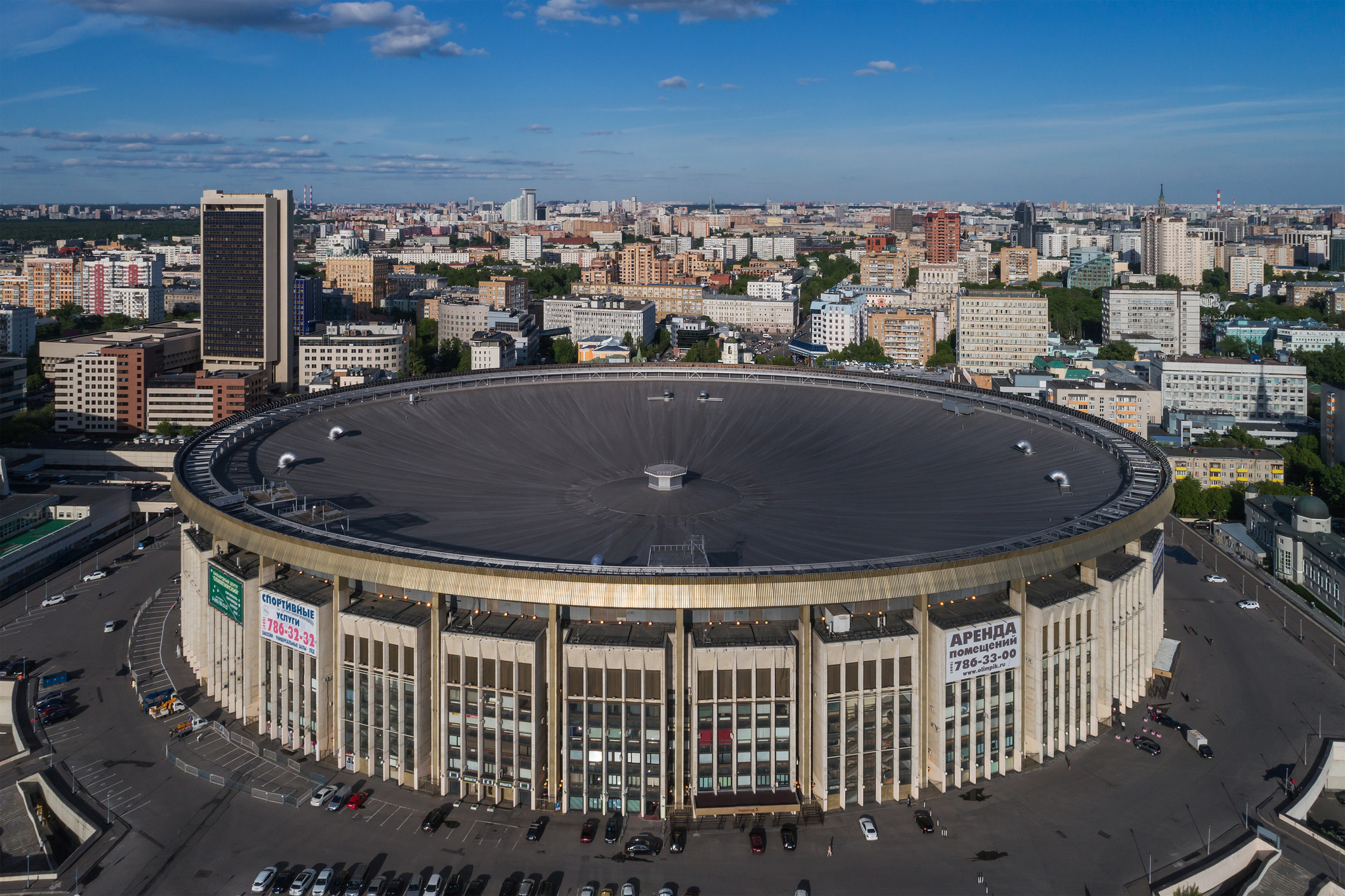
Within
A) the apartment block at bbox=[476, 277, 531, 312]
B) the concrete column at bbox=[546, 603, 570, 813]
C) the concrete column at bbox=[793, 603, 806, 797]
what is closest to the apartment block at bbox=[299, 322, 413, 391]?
the apartment block at bbox=[476, 277, 531, 312]

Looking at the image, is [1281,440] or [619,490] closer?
[619,490]

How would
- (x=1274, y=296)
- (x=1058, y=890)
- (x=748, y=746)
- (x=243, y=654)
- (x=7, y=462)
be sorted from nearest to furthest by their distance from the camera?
(x=1058, y=890)
(x=748, y=746)
(x=243, y=654)
(x=7, y=462)
(x=1274, y=296)

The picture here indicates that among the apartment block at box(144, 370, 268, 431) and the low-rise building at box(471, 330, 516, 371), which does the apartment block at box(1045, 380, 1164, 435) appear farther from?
the apartment block at box(144, 370, 268, 431)

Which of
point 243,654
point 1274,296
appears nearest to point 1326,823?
point 243,654

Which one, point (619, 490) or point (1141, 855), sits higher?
point (619, 490)

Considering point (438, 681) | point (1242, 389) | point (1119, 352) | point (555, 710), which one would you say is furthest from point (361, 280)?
point (555, 710)

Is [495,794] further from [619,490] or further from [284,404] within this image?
[284,404]

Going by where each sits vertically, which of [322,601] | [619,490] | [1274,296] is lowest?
[322,601]

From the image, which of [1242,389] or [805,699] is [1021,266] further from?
[805,699]
